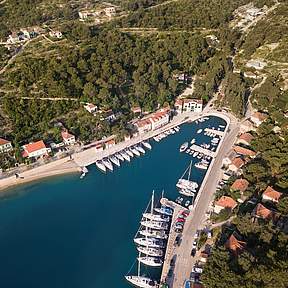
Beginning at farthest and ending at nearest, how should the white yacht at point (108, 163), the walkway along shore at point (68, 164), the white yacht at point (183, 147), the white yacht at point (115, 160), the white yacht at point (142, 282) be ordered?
1. the white yacht at point (183, 147)
2. the white yacht at point (115, 160)
3. the white yacht at point (108, 163)
4. the walkway along shore at point (68, 164)
5. the white yacht at point (142, 282)

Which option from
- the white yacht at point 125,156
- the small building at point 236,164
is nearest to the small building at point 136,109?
the white yacht at point 125,156

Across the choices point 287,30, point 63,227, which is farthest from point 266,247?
point 287,30

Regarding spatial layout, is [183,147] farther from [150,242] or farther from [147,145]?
[150,242]

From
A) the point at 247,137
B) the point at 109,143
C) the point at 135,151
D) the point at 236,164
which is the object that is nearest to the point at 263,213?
the point at 236,164

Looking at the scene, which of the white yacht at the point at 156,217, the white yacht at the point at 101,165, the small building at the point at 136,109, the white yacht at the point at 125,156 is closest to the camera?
the white yacht at the point at 156,217

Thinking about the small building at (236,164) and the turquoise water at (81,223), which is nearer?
the turquoise water at (81,223)

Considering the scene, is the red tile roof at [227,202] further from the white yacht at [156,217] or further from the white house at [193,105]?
the white house at [193,105]
